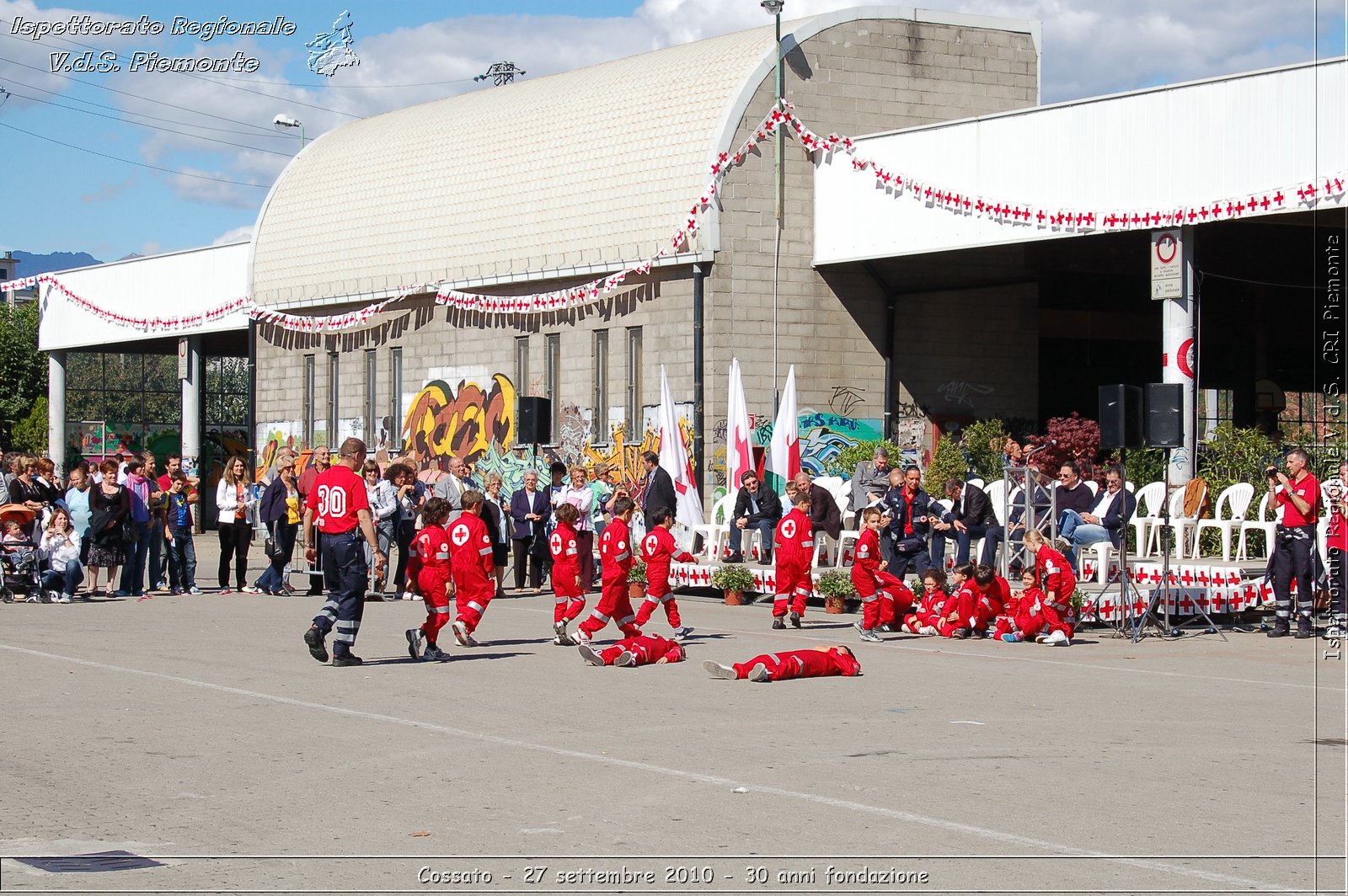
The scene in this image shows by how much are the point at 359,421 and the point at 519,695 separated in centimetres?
2517

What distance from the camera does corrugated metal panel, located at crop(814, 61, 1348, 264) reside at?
21688mm

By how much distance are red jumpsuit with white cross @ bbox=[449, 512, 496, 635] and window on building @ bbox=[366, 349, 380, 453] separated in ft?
70.8

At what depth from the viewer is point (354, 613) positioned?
14039 millimetres

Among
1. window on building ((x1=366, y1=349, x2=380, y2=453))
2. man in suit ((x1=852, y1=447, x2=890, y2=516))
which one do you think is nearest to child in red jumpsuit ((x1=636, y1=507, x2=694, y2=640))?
man in suit ((x1=852, y1=447, x2=890, y2=516))

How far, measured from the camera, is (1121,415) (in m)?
17.2

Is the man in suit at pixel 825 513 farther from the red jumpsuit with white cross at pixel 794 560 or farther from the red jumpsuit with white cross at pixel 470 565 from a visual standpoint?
the red jumpsuit with white cross at pixel 470 565

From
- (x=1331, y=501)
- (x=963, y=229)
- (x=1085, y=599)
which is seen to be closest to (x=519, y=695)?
(x=1085, y=599)

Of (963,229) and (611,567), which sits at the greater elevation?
(963,229)

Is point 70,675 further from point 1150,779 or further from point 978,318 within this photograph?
point 978,318

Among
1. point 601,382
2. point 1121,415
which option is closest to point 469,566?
point 1121,415

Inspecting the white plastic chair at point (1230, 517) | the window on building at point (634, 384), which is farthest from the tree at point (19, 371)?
the white plastic chair at point (1230, 517)

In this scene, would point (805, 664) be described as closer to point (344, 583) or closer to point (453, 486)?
point (344, 583)

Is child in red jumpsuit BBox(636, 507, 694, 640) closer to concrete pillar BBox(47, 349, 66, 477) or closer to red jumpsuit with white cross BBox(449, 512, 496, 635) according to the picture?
red jumpsuit with white cross BBox(449, 512, 496, 635)

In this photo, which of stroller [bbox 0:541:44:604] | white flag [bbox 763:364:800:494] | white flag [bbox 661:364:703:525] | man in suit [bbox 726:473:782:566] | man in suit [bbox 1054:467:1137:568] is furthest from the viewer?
white flag [bbox 661:364:703:525]
